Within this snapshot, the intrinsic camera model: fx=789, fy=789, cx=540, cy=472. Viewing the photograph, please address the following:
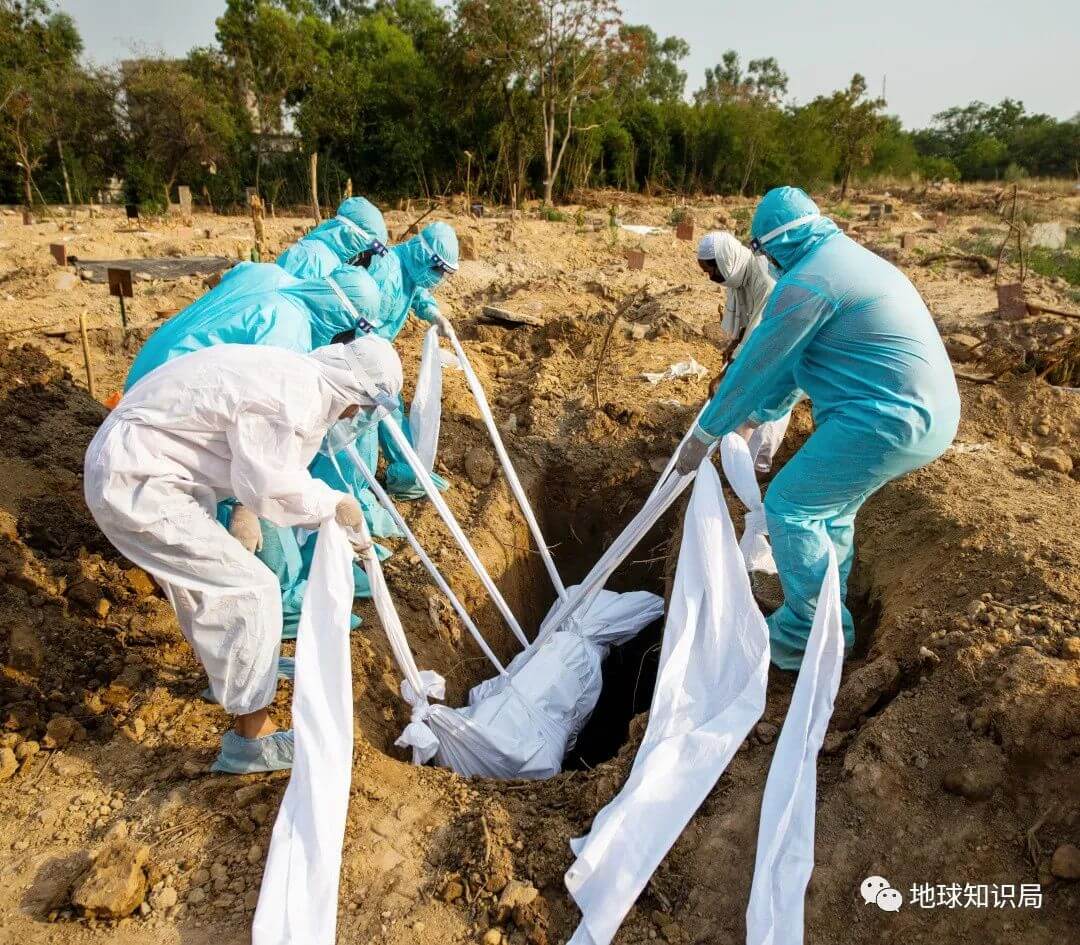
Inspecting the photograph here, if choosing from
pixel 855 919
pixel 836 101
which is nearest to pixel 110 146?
pixel 836 101

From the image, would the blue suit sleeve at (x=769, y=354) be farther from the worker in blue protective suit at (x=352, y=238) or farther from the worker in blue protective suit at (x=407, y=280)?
the worker in blue protective suit at (x=352, y=238)

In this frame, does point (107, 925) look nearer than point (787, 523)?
Yes

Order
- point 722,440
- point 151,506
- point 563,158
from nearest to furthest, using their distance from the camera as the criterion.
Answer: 1. point 151,506
2. point 722,440
3. point 563,158

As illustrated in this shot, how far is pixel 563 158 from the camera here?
2041 centimetres

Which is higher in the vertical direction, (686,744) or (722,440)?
(722,440)

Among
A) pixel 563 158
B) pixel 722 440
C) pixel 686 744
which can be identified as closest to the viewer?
pixel 686 744

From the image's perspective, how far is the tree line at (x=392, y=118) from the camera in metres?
17.6

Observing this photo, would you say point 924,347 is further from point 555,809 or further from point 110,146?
point 110,146

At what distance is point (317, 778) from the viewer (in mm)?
2203

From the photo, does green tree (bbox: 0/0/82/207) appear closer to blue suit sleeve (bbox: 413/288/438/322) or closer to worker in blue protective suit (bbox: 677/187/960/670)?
blue suit sleeve (bbox: 413/288/438/322)

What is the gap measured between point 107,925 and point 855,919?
1.96m

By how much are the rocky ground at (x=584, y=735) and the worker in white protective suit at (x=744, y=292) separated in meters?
0.62

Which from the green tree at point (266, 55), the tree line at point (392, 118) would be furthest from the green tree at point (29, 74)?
the green tree at point (266, 55)

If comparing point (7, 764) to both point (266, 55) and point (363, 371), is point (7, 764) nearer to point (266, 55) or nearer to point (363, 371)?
point (363, 371)
